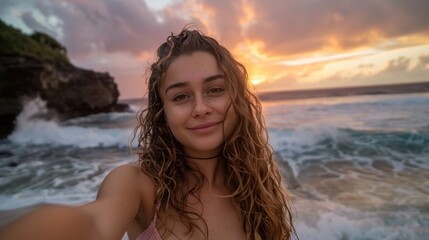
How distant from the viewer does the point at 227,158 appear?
2281mm

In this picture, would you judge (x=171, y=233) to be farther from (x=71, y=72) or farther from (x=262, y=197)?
(x=71, y=72)

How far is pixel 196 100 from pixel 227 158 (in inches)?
23.5

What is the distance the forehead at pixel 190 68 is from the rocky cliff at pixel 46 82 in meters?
17.2

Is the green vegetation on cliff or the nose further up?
the green vegetation on cliff

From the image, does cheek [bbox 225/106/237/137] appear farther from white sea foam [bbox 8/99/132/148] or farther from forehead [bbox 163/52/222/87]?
white sea foam [bbox 8/99/132/148]

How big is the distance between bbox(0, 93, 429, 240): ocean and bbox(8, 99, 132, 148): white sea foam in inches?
2.1

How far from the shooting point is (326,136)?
1124 cm

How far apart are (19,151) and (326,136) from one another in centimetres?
1143

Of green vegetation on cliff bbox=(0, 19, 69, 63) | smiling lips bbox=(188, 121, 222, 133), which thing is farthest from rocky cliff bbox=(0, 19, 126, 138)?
smiling lips bbox=(188, 121, 222, 133)

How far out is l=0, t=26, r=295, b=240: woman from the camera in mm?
1897

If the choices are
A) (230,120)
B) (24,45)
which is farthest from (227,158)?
(24,45)

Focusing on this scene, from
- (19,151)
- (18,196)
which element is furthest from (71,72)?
(18,196)

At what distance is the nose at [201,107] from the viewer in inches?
73.7

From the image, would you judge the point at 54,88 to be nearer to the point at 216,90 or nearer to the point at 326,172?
the point at 326,172
